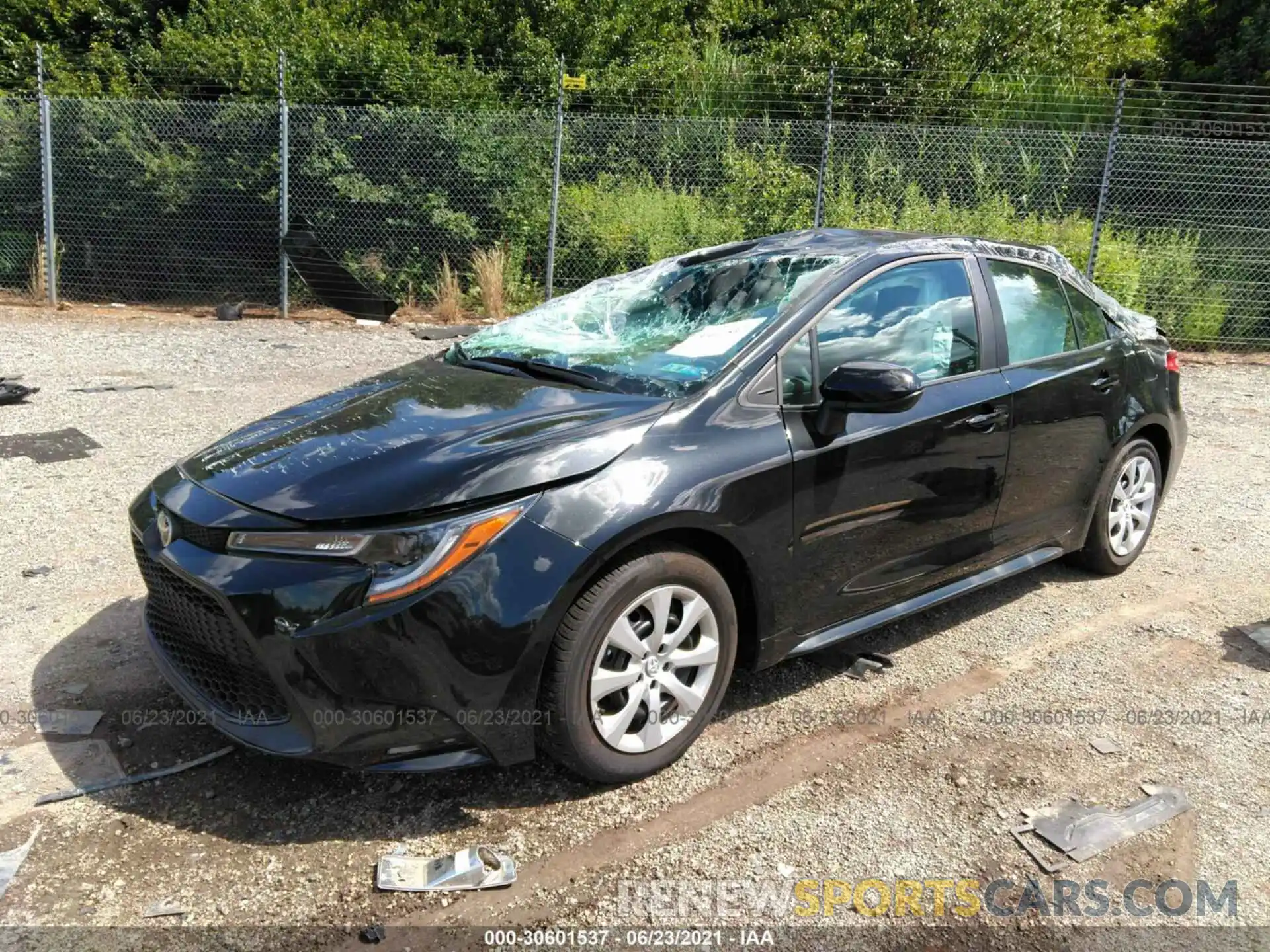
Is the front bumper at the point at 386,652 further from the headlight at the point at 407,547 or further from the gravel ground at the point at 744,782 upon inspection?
the gravel ground at the point at 744,782

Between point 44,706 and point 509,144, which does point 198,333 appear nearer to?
point 509,144

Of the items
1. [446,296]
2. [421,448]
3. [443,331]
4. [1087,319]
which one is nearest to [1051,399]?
[1087,319]

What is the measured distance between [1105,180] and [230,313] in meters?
10.2

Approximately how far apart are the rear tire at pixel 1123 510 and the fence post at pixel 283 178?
9.74 m

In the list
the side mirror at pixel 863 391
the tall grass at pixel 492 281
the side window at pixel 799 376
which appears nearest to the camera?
the side mirror at pixel 863 391

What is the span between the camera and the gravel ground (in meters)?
2.59

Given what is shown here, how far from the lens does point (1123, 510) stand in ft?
15.7

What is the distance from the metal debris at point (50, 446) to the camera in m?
6.18

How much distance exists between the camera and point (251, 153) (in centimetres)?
1226

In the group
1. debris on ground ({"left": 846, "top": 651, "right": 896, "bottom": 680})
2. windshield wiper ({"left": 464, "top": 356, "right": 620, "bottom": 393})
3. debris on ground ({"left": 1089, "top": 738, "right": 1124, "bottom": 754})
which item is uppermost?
windshield wiper ({"left": 464, "top": 356, "right": 620, "bottom": 393})

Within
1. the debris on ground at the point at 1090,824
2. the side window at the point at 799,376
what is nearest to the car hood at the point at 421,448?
the side window at the point at 799,376

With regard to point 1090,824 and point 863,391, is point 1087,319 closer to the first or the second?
point 863,391

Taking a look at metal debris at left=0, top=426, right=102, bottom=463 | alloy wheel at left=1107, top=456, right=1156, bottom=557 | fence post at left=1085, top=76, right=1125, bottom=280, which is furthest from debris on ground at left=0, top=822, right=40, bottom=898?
fence post at left=1085, top=76, right=1125, bottom=280

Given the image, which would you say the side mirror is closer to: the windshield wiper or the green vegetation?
the windshield wiper
